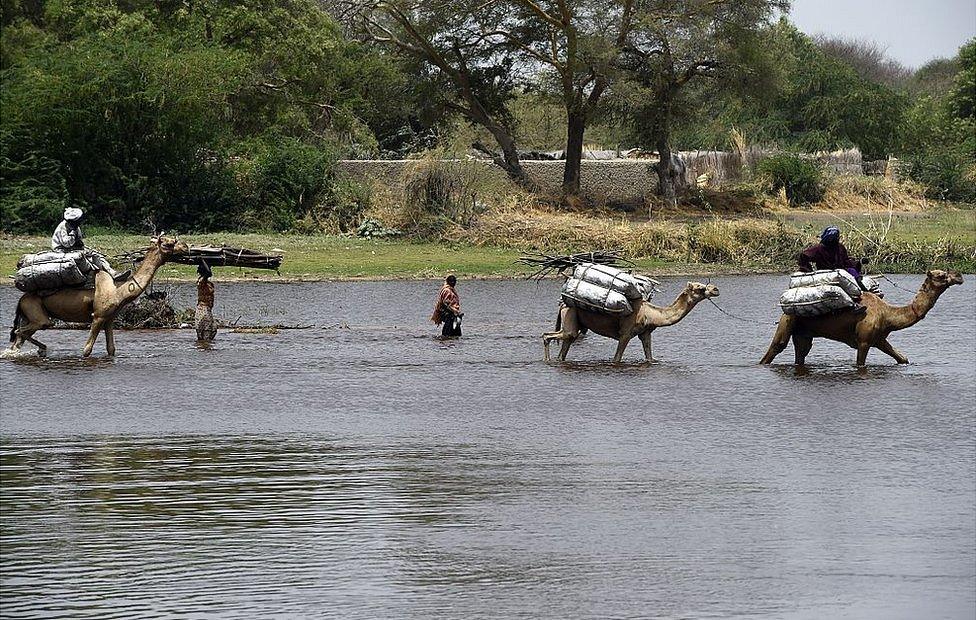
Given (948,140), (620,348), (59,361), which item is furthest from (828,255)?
(948,140)

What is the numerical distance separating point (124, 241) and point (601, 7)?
16141mm

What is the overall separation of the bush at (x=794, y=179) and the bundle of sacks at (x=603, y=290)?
30.0m

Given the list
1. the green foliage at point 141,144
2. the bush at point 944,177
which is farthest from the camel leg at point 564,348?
the bush at point 944,177

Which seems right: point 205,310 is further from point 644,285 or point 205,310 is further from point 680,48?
point 680,48

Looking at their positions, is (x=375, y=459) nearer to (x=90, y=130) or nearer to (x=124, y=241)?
(x=124, y=241)

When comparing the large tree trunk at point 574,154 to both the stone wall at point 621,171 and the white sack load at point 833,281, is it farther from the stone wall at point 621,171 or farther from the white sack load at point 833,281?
the white sack load at point 833,281

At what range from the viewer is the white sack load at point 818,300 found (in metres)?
16.8

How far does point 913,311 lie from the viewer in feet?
56.6

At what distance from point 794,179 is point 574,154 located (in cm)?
792

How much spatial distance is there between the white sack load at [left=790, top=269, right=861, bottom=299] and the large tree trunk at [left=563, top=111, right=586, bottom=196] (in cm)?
2578

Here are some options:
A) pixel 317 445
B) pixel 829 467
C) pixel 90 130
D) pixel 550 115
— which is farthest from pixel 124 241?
pixel 550 115

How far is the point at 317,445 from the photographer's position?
13086mm

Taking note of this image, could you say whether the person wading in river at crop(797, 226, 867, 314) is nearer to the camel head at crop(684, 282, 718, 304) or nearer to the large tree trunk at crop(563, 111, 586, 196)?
the camel head at crop(684, 282, 718, 304)

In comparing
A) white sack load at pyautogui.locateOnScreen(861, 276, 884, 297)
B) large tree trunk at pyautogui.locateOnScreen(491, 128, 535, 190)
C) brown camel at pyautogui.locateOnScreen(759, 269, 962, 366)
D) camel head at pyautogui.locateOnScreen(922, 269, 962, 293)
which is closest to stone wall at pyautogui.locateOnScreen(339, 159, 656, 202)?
large tree trunk at pyautogui.locateOnScreen(491, 128, 535, 190)
